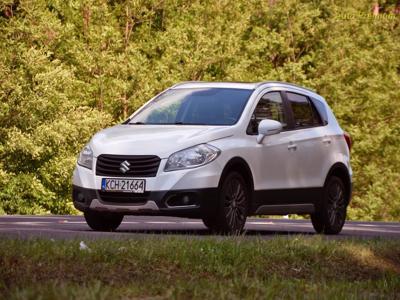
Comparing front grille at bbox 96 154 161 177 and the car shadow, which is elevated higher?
front grille at bbox 96 154 161 177

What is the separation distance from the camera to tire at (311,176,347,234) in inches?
634

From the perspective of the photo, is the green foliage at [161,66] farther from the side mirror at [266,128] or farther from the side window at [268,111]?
the side mirror at [266,128]

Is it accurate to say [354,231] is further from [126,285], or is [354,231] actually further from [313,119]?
[126,285]

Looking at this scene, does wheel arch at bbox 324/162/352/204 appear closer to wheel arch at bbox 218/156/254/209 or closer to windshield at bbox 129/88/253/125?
windshield at bbox 129/88/253/125

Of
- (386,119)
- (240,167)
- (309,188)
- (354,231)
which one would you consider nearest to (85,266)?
(240,167)

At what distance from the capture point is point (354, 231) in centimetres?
1811

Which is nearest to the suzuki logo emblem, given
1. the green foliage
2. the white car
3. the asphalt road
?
the white car

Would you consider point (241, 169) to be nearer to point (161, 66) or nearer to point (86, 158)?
point (86, 158)

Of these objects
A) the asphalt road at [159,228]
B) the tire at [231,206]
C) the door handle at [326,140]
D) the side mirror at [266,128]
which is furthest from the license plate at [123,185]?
the door handle at [326,140]

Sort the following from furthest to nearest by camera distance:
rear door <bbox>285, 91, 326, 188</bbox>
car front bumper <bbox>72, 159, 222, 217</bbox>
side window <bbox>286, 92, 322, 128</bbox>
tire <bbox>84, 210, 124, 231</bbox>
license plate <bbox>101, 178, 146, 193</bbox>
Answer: side window <bbox>286, 92, 322, 128</bbox> → rear door <bbox>285, 91, 326, 188</bbox> → tire <bbox>84, 210, 124, 231</bbox> → license plate <bbox>101, 178, 146, 193</bbox> → car front bumper <bbox>72, 159, 222, 217</bbox>

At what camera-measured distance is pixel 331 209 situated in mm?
16281

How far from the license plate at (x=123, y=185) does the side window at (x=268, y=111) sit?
162cm

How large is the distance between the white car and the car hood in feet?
0.04

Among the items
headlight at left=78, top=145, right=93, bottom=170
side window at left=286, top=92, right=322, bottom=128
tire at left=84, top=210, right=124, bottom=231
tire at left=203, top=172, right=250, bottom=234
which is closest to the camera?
tire at left=203, top=172, right=250, bottom=234
